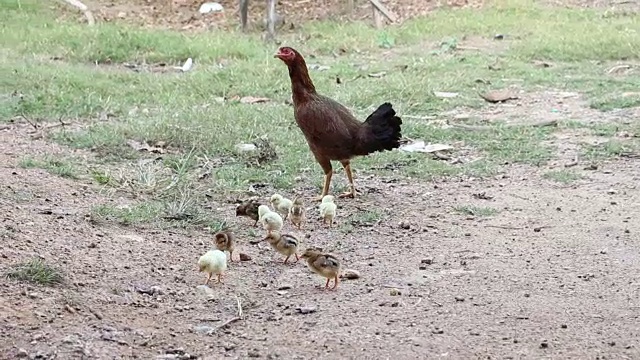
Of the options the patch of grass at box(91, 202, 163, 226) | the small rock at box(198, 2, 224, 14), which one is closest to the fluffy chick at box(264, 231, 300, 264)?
the patch of grass at box(91, 202, 163, 226)

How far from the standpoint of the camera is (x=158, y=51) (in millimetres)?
11398

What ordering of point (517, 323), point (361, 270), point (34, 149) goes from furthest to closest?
point (34, 149) → point (361, 270) → point (517, 323)

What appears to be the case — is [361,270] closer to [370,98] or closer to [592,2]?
[370,98]

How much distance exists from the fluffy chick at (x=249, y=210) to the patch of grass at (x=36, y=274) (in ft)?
4.94

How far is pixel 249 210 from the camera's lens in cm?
A: 540

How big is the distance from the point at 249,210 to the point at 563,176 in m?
2.45

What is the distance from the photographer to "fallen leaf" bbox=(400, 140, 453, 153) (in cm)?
738

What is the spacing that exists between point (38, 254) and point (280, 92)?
5.39 m

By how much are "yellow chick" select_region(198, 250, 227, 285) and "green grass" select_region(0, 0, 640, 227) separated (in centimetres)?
101

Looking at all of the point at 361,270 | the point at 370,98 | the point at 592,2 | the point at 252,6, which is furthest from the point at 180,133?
the point at 592,2

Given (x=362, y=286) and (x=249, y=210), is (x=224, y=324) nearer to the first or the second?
(x=362, y=286)

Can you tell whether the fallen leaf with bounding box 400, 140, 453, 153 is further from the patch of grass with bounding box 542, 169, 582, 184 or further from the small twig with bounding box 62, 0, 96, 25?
the small twig with bounding box 62, 0, 96, 25

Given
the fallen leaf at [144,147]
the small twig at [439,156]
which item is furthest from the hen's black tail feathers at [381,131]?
the fallen leaf at [144,147]

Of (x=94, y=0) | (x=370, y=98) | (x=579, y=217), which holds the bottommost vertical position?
(x=94, y=0)
